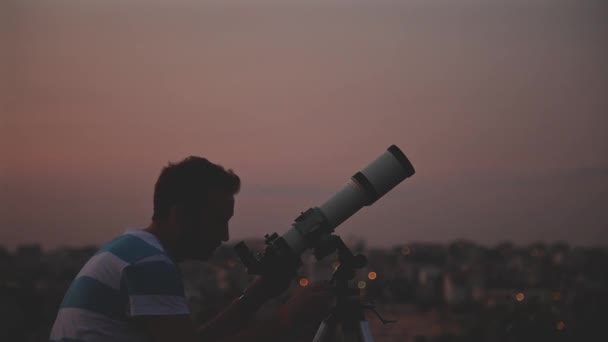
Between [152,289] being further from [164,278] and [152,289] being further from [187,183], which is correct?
[187,183]

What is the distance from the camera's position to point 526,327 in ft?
38.2

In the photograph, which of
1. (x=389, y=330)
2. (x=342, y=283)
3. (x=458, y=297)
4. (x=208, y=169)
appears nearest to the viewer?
(x=208, y=169)

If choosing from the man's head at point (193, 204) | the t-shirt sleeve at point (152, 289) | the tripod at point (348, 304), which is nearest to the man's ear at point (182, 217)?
the man's head at point (193, 204)

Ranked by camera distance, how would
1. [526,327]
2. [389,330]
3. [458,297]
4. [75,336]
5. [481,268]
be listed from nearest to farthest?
[75,336]
[526,327]
[389,330]
[458,297]
[481,268]

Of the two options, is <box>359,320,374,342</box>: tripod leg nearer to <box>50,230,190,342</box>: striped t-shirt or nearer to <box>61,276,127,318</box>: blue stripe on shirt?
<box>50,230,190,342</box>: striped t-shirt

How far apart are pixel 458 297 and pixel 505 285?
3411mm

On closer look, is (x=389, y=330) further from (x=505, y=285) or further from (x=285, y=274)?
(x=285, y=274)

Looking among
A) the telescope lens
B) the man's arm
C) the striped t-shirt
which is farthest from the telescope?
the striped t-shirt

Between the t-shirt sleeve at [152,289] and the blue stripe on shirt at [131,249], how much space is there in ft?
0.11

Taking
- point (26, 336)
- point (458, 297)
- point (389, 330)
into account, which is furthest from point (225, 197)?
point (458, 297)

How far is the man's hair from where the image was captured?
8.84ft

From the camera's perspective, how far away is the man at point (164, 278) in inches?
98.1

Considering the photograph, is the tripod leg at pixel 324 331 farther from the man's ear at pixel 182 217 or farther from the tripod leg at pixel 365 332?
the man's ear at pixel 182 217

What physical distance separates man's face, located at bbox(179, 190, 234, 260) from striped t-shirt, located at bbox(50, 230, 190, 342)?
0.46 ft
